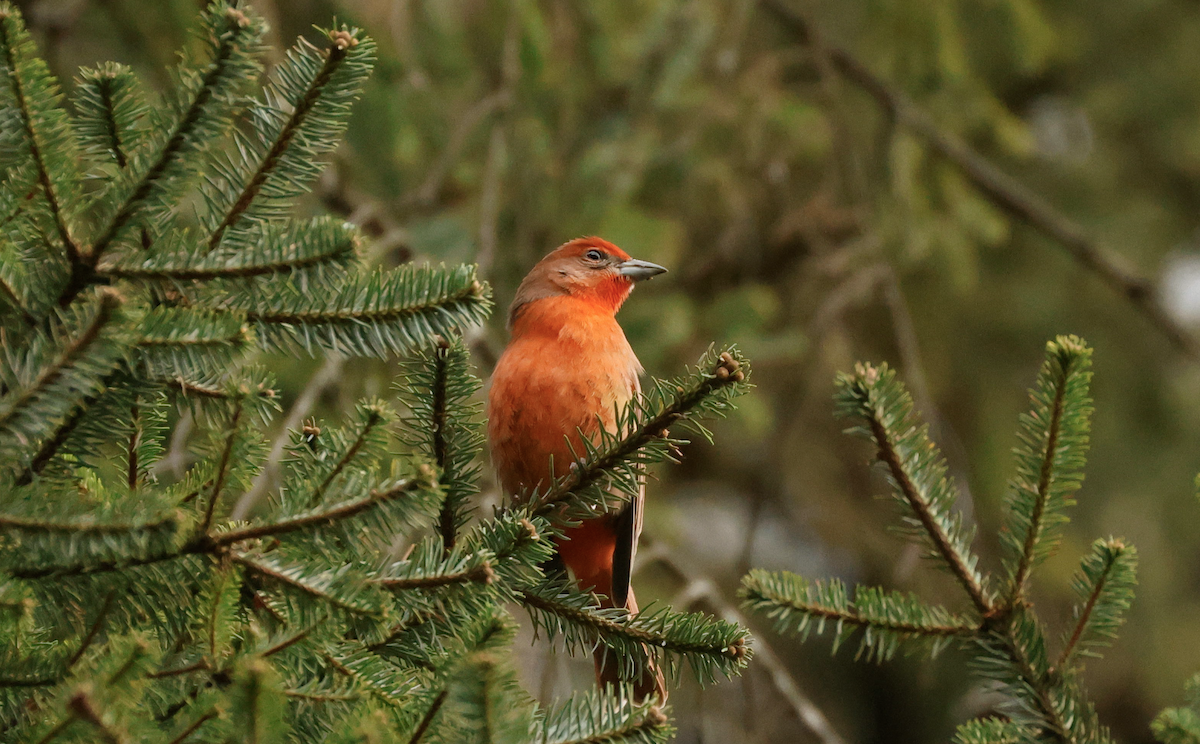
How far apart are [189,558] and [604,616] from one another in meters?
0.92

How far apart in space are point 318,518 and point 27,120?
79 cm

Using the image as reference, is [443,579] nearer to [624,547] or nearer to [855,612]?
[855,612]

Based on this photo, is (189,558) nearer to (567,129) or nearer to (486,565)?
(486,565)

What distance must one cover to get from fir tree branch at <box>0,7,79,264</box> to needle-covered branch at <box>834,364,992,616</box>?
1.44m

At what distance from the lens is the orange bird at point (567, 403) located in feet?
10.4

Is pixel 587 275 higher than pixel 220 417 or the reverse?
higher

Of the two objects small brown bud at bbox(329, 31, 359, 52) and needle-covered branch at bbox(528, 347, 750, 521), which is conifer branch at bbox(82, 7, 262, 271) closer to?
small brown bud at bbox(329, 31, 359, 52)

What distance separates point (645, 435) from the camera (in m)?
1.97

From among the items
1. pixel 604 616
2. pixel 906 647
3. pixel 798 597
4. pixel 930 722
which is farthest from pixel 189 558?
pixel 930 722

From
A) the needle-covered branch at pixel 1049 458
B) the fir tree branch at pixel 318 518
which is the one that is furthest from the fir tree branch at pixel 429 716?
the needle-covered branch at pixel 1049 458

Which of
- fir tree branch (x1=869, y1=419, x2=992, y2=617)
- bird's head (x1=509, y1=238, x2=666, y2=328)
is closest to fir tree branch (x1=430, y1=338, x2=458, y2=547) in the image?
fir tree branch (x1=869, y1=419, x2=992, y2=617)

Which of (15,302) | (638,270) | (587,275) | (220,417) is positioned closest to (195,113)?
(15,302)

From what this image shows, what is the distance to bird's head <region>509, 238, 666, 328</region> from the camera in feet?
13.0

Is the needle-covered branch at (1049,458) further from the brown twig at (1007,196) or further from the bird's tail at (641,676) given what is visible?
the brown twig at (1007,196)
